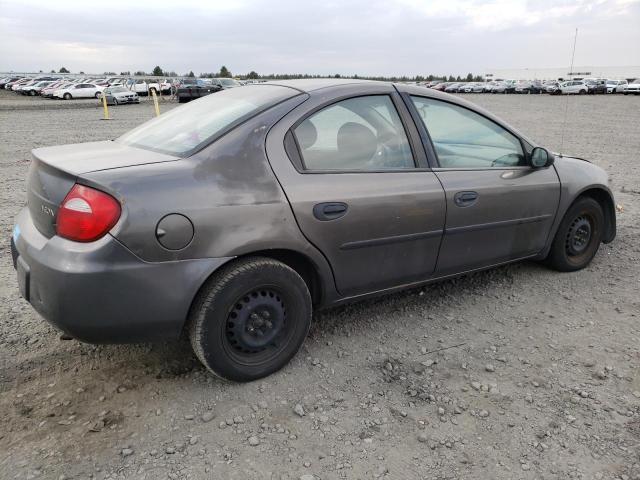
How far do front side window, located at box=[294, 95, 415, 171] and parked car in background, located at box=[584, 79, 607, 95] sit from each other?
180 feet

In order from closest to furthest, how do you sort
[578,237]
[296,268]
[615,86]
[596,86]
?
[296,268]
[578,237]
[596,86]
[615,86]

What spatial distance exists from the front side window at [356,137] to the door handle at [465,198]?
365 millimetres

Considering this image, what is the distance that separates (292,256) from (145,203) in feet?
2.88

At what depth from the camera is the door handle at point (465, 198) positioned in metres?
3.37

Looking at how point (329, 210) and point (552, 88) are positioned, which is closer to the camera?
point (329, 210)

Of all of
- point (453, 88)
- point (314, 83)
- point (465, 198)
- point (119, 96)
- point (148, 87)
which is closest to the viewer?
point (314, 83)

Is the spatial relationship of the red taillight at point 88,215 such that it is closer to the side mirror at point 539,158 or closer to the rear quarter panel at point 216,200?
the rear quarter panel at point 216,200

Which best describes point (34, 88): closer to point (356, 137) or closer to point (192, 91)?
point (192, 91)

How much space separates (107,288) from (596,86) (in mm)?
56745

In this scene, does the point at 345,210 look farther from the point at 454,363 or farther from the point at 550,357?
the point at 550,357

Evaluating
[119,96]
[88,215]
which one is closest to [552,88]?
[119,96]

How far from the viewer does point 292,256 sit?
2.93 meters

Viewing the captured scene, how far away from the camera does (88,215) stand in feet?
7.71

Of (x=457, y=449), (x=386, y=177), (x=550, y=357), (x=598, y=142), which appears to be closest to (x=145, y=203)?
(x=386, y=177)
